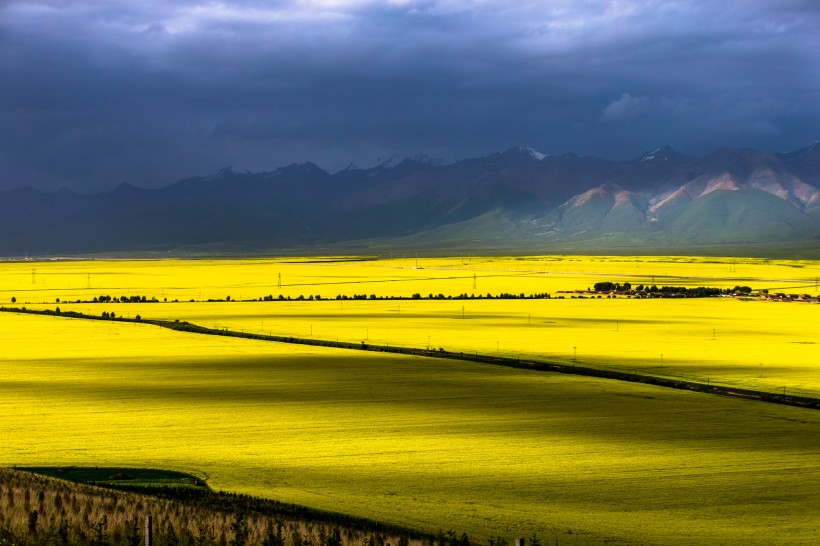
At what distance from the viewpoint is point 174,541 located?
1795cm

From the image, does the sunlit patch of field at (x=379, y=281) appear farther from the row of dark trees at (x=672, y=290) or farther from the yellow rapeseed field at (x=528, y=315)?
the row of dark trees at (x=672, y=290)

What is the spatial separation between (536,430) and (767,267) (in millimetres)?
151575

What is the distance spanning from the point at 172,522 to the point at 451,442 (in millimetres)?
12071

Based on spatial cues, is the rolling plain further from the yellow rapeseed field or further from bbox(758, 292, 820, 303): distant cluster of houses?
bbox(758, 292, 820, 303): distant cluster of houses

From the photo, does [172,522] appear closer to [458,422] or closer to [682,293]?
[458,422]

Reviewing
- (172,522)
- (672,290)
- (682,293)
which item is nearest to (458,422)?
(172,522)

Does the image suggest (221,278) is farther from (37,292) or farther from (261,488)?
(261,488)

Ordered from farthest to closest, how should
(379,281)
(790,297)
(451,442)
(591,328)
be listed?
1. (379,281)
2. (790,297)
3. (591,328)
4. (451,442)

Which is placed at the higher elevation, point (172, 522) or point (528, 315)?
point (528, 315)

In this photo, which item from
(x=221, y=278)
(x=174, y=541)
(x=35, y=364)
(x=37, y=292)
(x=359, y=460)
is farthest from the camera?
(x=221, y=278)

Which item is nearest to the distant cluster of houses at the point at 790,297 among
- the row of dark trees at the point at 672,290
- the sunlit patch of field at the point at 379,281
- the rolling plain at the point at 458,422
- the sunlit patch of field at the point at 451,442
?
the row of dark trees at the point at 672,290

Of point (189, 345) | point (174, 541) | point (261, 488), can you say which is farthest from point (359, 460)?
point (189, 345)

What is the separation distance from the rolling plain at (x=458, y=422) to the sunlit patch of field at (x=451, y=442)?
95 millimetres

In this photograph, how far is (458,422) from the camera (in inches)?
1318
